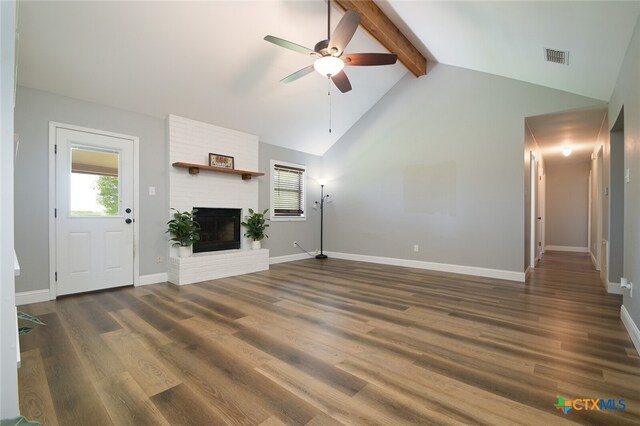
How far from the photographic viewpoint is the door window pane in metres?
3.57

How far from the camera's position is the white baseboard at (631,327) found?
2.09 meters

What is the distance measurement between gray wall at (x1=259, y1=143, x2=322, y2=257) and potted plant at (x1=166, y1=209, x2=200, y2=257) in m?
1.60

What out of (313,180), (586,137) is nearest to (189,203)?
(313,180)

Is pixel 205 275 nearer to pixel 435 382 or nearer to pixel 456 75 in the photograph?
pixel 435 382

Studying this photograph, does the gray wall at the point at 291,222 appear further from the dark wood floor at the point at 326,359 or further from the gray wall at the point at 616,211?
the gray wall at the point at 616,211

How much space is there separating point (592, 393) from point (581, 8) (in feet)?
8.97

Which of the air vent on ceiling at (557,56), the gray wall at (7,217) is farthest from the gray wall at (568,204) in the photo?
A: the gray wall at (7,217)

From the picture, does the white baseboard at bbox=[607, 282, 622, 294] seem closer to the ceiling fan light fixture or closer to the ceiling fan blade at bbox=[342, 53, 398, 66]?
the ceiling fan blade at bbox=[342, 53, 398, 66]

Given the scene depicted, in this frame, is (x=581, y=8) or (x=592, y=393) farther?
(x=581, y=8)

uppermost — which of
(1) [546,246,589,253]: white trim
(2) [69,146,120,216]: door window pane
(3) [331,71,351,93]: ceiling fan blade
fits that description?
(3) [331,71,351,93]: ceiling fan blade

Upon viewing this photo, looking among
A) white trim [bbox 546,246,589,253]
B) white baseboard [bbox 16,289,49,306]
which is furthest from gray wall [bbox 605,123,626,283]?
white baseboard [bbox 16,289,49,306]

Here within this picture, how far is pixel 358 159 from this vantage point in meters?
6.04

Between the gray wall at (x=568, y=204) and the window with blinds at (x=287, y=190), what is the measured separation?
7.48m

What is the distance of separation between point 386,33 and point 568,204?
783 centimetres
